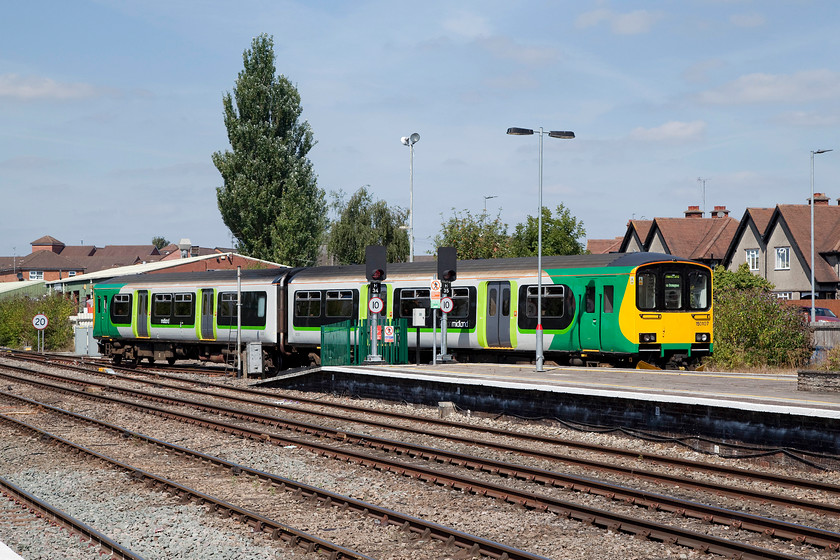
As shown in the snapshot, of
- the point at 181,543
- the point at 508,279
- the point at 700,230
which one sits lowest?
the point at 181,543

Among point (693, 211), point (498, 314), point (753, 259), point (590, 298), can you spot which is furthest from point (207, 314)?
point (693, 211)

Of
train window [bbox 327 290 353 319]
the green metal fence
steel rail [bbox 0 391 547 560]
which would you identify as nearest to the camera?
steel rail [bbox 0 391 547 560]

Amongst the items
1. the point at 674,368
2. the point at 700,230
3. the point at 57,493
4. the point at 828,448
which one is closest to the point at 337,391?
the point at 674,368

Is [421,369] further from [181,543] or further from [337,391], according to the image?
[181,543]

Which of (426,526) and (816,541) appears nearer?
(816,541)

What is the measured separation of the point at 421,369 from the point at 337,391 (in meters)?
2.79

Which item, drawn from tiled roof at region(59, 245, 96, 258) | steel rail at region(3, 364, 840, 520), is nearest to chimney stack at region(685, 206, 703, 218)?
steel rail at region(3, 364, 840, 520)

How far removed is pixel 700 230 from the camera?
68562 millimetres

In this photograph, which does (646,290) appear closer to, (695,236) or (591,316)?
(591,316)

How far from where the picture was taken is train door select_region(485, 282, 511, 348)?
23688mm

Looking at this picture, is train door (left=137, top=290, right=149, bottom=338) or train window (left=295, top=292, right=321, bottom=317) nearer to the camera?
train window (left=295, top=292, right=321, bottom=317)

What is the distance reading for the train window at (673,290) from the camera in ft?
72.4

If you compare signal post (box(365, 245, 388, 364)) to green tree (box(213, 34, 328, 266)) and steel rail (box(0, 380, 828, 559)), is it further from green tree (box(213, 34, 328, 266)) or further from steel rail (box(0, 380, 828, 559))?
green tree (box(213, 34, 328, 266))

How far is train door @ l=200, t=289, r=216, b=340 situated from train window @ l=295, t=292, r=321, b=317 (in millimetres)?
4211
